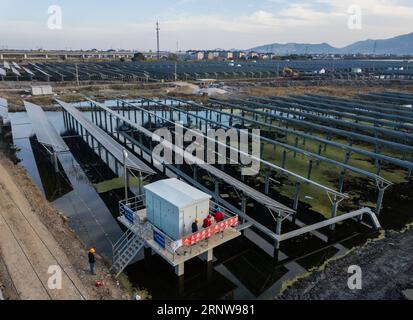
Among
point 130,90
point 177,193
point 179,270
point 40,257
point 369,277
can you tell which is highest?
point 130,90

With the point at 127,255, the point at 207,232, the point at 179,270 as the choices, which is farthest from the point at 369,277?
the point at 127,255

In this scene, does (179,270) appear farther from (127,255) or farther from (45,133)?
(45,133)

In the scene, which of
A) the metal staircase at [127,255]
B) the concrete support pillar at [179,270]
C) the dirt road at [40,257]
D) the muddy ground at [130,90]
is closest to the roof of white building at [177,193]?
the metal staircase at [127,255]

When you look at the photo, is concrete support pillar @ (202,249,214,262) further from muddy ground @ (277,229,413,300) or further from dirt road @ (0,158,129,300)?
dirt road @ (0,158,129,300)

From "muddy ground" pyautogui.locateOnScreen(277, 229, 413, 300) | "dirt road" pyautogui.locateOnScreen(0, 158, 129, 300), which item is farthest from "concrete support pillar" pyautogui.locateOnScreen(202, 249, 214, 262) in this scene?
"dirt road" pyautogui.locateOnScreen(0, 158, 129, 300)

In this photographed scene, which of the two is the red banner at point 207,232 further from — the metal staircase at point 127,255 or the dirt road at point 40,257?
the dirt road at point 40,257
